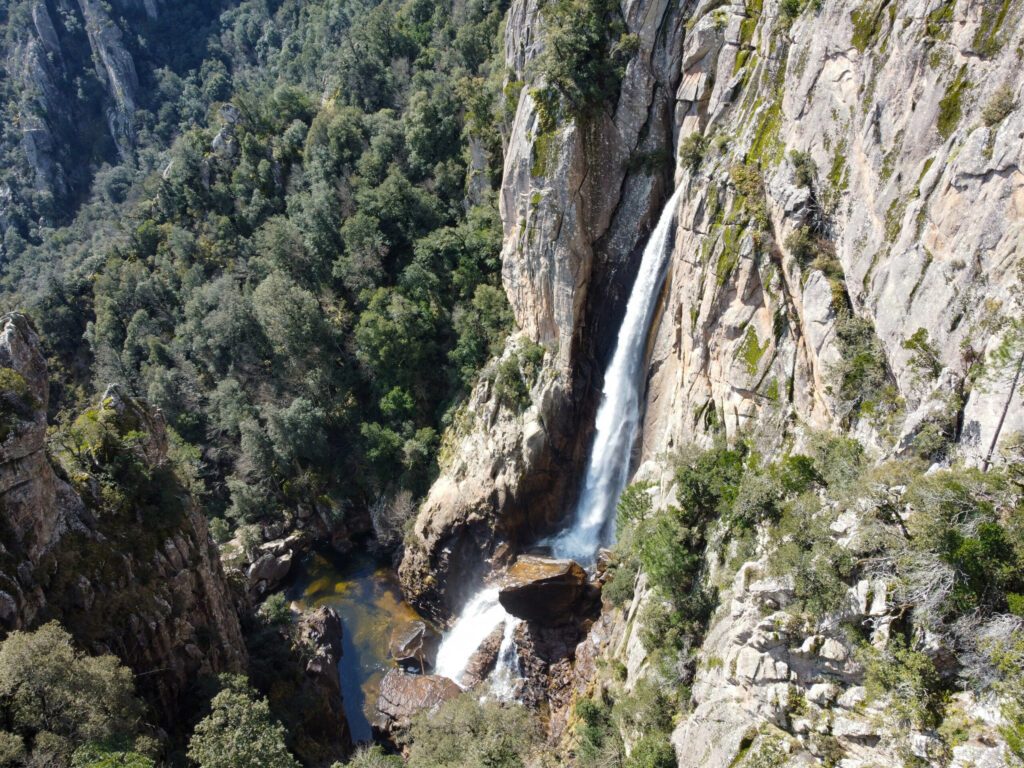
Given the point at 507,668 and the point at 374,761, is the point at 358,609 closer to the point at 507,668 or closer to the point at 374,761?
the point at 507,668

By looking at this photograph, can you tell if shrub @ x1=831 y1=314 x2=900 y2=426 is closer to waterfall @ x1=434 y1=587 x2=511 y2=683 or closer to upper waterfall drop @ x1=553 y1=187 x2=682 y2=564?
upper waterfall drop @ x1=553 y1=187 x2=682 y2=564

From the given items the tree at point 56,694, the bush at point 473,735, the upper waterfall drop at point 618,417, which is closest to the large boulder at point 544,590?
the upper waterfall drop at point 618,417

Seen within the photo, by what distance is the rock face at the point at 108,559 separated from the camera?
22500 mm

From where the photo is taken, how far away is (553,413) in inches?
1455

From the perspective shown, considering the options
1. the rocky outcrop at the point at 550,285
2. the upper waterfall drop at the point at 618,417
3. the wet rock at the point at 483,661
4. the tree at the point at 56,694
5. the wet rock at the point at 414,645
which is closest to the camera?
the tree at the point at 56,694

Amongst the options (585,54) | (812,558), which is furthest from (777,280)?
(585,54)

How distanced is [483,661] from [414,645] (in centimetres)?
525

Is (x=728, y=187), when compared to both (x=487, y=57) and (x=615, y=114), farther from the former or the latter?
(x=487, y=57)

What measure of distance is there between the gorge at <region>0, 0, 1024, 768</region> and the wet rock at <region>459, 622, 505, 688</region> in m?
0.37

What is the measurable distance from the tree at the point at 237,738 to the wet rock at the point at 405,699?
995 cm

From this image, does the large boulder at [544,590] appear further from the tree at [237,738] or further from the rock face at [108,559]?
the rock face at [108,559]

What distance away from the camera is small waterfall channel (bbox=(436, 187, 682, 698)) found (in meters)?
32.8

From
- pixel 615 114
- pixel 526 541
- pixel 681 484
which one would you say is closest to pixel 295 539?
pixel 526 541

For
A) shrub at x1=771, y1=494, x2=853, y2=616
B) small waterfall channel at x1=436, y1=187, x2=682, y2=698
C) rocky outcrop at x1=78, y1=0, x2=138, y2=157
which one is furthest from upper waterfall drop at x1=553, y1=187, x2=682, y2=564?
rocky outcrop at x1=78, y1=0, x2=138, y2=157
